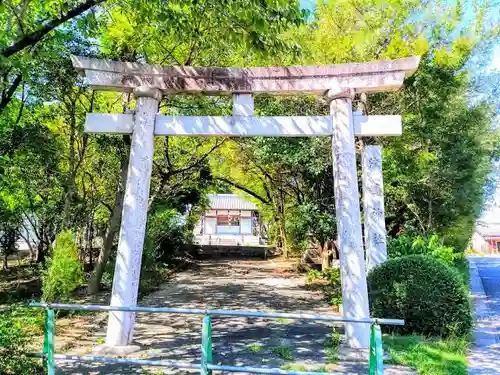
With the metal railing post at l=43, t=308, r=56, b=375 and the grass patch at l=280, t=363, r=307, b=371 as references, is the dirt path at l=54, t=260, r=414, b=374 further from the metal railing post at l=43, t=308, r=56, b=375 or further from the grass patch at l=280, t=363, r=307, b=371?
the metal railing post at l=43, t=308, r=56, b=375

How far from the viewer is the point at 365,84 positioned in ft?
19.8

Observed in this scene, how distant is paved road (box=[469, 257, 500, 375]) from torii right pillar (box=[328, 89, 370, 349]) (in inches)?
54.4

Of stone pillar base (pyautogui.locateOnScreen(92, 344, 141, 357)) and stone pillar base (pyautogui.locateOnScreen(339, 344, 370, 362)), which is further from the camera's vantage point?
stone pillar base (pyautogui.locateOnScreen(92, 344, 141, 357))

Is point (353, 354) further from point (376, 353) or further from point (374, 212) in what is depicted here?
point (374, 212)

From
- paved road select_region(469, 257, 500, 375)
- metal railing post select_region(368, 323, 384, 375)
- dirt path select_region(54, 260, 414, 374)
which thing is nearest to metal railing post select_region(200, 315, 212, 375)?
dirt path select_region(54, 260, 414, 374)

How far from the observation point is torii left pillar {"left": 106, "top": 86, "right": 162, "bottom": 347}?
5.61 metres

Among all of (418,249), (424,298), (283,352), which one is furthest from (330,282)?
(283,352)

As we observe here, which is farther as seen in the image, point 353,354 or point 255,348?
point 255,348

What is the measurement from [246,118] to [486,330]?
5.25 m

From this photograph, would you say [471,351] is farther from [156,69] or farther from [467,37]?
[467,37]

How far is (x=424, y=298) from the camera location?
6.36m

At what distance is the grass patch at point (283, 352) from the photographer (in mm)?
5267

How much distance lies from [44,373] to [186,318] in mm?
3763

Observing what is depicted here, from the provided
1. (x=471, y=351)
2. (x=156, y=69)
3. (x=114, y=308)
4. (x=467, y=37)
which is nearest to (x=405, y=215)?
(x=467, y=37)
